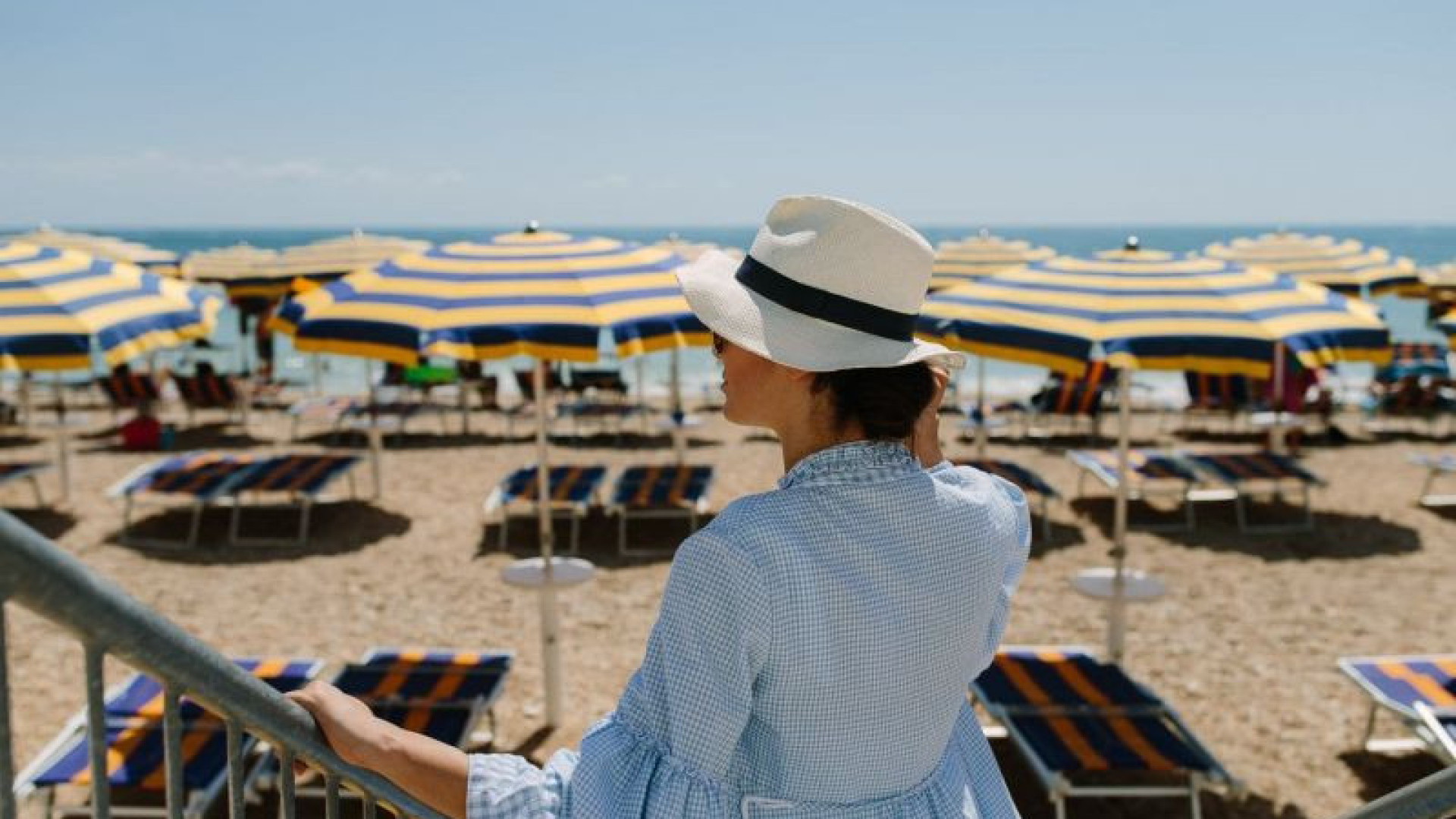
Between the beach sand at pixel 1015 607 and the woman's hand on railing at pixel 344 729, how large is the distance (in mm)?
3782

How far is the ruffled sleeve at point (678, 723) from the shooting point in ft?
4.02

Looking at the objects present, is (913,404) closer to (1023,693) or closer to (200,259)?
(1023,693)

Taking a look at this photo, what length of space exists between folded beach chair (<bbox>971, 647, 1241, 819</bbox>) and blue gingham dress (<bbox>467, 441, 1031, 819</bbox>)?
10.2ft

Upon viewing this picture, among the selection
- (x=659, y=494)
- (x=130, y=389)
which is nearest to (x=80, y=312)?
(x=659, y=494)

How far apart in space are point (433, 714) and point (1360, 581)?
6345 mm

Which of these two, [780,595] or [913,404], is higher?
[913,404]

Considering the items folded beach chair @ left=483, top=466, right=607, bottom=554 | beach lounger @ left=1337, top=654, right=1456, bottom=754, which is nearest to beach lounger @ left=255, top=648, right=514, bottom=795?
folded beach chair @ left=483, top=466, right=607, bottom=554

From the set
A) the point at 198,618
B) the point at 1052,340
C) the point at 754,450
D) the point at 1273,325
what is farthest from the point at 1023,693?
the point at 754,450

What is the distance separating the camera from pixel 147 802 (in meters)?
4.65

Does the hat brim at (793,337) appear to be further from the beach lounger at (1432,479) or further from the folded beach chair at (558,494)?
the beach lounger at (1432,479)

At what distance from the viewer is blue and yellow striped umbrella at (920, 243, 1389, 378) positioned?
5.06 meters

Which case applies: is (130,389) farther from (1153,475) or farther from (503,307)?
(1153,475)

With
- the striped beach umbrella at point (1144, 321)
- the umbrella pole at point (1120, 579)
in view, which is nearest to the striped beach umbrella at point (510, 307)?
the striped beach umbrella at point (1144, 321)

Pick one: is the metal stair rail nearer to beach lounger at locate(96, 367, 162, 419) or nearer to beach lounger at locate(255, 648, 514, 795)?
beach lounger at locate(255, 648, 514, 795)
